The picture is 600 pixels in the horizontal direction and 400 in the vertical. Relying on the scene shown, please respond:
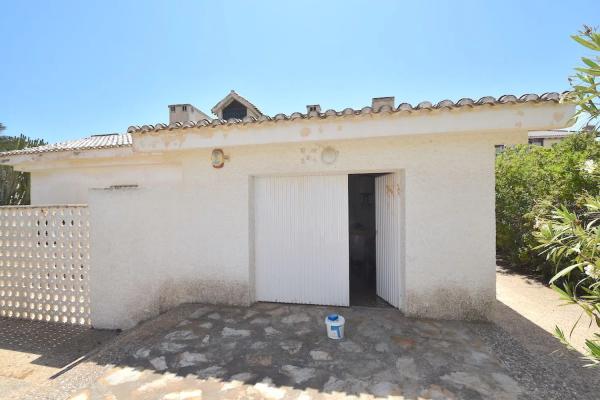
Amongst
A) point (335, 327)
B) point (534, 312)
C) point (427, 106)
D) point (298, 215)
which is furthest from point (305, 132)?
point (534, 312)

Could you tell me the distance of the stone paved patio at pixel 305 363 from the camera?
16.3 feet

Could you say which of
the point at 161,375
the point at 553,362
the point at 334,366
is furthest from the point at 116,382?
the point at 553,362

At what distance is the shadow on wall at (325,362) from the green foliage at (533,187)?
555 cm

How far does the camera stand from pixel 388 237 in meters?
8.76

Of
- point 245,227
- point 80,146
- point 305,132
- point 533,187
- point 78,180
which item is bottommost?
point 245,227

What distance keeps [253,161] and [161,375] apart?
547 cm

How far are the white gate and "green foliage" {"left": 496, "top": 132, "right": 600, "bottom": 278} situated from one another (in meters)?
5.38

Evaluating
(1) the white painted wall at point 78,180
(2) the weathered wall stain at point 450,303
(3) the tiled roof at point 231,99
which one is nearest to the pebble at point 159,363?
(2) the weathered wall stain at point 450,303

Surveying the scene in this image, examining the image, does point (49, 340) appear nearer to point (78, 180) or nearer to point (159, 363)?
point (159, 363)

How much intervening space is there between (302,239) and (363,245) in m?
4.23

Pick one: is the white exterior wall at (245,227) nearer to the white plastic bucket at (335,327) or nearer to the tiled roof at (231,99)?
the white plastic bucket at (335,327)

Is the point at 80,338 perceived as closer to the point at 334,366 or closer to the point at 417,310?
the point at 334,366

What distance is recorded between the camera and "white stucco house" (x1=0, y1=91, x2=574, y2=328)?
7.38 metres

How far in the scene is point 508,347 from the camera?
6285 mm
